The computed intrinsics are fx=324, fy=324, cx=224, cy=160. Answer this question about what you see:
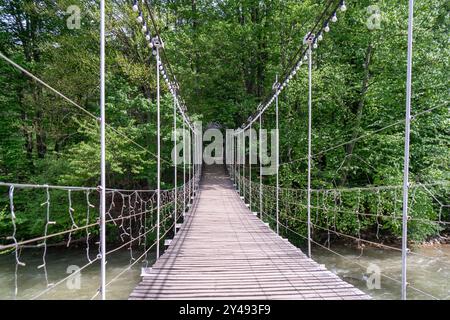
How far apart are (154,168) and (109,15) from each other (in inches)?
160

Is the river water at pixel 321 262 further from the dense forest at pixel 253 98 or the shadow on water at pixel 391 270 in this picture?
the dense forest at pixel 253 98

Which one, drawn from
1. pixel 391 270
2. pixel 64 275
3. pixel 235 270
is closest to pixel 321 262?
pixel 391 270

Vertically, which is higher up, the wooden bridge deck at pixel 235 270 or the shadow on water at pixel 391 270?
the wooden bridge deck at pixel 235 270

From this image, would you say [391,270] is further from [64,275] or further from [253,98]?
[64,275]

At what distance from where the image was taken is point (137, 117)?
9180 mm

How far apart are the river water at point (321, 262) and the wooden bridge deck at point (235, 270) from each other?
2.66m

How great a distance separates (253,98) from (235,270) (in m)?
8.43

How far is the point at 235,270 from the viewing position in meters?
2.65

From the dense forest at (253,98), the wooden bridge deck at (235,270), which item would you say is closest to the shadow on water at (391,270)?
the dense forest at (253,98)

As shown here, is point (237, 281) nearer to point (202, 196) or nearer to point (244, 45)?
point (202, 196)

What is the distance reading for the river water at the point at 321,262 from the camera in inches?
241

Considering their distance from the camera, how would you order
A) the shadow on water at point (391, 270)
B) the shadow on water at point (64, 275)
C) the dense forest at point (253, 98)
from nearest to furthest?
the shadow on water at point (391, 270) → the shadow on water at point (64, 275) → the dense forest at point (253, 98)

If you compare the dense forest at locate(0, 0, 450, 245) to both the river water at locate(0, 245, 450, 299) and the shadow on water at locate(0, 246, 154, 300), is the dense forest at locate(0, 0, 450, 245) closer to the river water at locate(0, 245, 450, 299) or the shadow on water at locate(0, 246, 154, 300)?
the river water at locate(0, 245, 450, 299)
